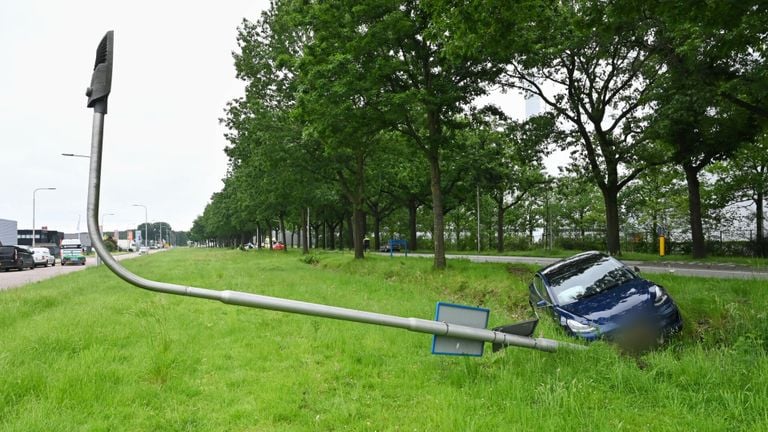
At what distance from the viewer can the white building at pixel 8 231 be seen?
77756 mm

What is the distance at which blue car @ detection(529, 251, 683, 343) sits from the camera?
22.6 feet

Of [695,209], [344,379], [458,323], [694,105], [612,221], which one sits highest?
[694,105]

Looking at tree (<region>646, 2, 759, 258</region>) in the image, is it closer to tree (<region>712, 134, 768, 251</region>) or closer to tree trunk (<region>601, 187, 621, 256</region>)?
tree trunk (<region>601, 187, 621, 256</region>)

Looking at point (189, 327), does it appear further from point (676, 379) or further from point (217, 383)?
point (676, 379)

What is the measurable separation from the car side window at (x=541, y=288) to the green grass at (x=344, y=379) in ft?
3.46

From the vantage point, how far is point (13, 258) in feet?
103

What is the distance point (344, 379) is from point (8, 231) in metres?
98.0

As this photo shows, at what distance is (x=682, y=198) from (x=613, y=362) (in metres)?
35.7

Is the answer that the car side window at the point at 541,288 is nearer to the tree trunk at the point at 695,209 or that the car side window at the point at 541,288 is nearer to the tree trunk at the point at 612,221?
the tree trunk at the point at 612,221

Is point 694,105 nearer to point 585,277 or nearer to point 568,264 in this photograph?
point 568,264

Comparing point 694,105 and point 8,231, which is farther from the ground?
point 694,105

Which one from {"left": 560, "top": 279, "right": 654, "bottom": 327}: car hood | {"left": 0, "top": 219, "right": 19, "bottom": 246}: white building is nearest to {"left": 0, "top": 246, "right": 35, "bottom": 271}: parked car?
{"left": 560, "top": 279, "right": 654, "bottom": 327}: car hood

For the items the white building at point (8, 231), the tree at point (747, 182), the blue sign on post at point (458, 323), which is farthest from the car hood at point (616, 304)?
the white building at point (8, 231)

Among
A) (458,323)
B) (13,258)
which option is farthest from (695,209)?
(13,258)
